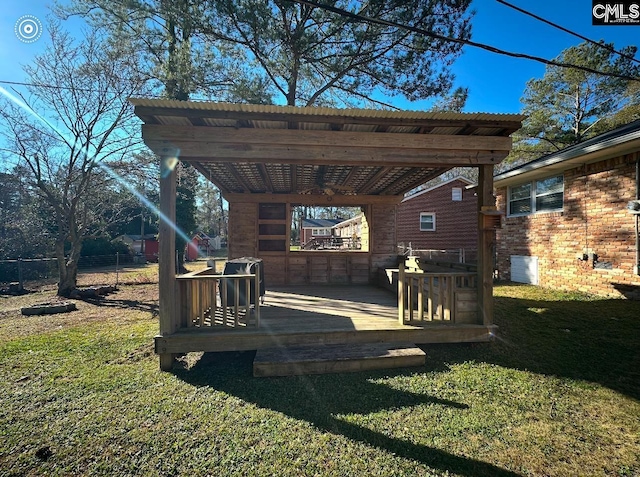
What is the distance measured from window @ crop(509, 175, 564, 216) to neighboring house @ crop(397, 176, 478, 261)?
5439mm

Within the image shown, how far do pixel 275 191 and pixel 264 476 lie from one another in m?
6.28

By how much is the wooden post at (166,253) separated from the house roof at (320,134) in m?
0.26

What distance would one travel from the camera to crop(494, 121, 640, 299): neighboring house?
241 inches

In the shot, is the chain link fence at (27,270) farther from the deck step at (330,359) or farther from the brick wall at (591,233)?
the brick wall at (591,233)

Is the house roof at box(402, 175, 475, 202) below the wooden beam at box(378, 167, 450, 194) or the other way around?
the other way around

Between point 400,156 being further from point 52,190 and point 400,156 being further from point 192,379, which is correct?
point 52,190

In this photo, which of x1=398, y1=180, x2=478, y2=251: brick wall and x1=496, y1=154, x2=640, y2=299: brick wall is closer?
x1=496, y1=154, x2=640, y2=299: brick wall

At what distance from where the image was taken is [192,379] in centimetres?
329

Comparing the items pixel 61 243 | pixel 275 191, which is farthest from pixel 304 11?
pixel 61 243

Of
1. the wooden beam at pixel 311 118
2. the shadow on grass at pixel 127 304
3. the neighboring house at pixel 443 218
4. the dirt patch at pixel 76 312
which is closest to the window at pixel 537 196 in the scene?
the neighboring house at pixel 443 218

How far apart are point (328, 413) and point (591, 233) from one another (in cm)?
775

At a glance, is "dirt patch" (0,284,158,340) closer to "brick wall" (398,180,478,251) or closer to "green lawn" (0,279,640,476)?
"green lawn" (0,279,640,476)

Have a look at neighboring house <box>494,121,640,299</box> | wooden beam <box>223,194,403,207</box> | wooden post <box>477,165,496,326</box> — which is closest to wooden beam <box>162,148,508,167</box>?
wooden post <box>477,165,496,326</box>

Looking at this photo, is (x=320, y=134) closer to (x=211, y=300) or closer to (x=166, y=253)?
(x=166, y=253)
